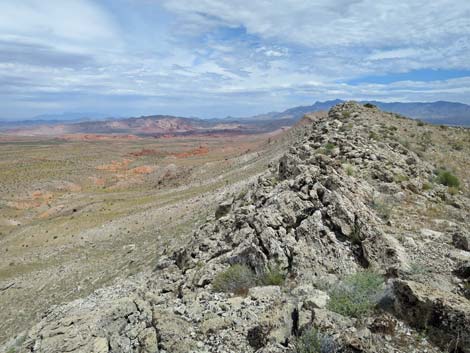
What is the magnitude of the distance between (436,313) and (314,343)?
1.79 meters

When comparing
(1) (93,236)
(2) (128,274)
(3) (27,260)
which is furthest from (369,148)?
(3) (27,260)

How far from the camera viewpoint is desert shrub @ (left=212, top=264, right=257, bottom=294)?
7673 mm

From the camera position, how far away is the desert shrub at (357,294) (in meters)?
5.88

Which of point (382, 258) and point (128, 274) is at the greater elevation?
point (382, 258)

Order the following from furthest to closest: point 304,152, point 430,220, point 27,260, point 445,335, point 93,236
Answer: point 93,236 < point 27,260 < point 304,152 < point 430,220 < point 445,335

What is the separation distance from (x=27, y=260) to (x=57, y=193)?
117 feet

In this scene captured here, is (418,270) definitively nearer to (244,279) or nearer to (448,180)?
(244,279)

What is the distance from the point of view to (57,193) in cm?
5622

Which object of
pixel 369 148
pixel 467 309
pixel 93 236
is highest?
pixel 369 148

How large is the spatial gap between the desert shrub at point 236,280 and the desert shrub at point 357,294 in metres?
1.81

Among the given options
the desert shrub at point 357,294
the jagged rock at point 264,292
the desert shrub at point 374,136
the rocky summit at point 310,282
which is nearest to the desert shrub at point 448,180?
Answer: the rocky summit at point 310,282

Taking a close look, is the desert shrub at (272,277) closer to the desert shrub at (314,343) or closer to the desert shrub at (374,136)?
the desert shrub at (314,343)

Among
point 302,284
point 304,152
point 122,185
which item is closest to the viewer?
point 302,284

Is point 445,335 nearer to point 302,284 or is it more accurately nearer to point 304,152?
point 302,284
